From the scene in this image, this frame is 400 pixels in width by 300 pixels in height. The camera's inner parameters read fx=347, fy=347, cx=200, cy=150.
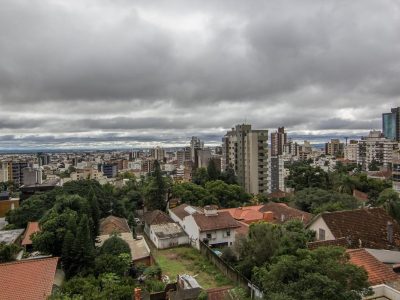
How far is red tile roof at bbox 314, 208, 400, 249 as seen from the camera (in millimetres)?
19203

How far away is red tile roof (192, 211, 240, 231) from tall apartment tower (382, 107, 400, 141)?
101 m

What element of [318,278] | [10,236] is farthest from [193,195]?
[318,278]

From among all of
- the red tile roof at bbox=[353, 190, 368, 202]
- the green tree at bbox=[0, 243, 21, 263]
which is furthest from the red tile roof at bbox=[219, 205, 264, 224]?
the green tree at bbox=[0, 243, 21, 263]

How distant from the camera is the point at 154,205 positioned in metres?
40.1

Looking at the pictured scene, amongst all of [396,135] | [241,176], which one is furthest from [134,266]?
[396,135]

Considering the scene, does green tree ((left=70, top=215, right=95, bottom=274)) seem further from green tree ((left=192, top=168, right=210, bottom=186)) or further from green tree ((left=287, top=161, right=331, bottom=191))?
green tree ((left=287, top=161, right=331, bottom=191))

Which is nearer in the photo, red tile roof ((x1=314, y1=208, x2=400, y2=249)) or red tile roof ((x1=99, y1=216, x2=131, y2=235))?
red tile roof ((x1=314, y1=208, x2=400, y2=249))

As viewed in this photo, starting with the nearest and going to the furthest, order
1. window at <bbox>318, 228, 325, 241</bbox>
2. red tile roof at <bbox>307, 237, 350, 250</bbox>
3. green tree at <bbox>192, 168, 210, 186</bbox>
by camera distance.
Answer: red tile roof at <bbox>307, 237, 350, 250</bbox>
window at <bbox>318, 228, 325, 241</bbox>
green tree at <bbox>192, 168, 210, 186</bbox>

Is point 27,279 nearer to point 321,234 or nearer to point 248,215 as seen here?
point 321,234

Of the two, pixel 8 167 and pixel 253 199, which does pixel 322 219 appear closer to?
pixel 253 199

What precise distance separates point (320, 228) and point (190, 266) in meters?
8.67

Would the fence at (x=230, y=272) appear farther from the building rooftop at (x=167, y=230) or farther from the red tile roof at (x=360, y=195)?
the red tile roof at (x=360, y=195)

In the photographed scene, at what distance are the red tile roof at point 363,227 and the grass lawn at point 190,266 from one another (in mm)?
6886

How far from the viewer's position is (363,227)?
20109mm
